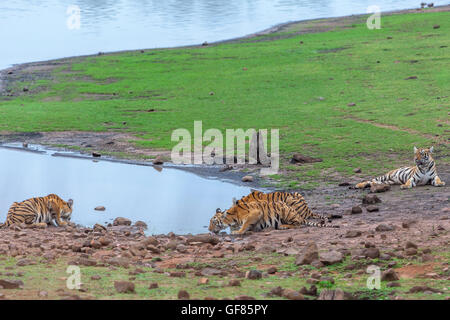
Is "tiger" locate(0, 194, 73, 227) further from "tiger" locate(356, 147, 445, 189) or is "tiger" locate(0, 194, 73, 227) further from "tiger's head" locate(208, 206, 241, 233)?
"tiger" locate(356, 147, 445, 189)

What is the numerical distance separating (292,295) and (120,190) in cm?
988

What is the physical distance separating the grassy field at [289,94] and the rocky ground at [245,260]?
569cm

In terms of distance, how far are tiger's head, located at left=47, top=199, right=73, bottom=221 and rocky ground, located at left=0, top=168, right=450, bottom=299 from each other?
0.51 metres

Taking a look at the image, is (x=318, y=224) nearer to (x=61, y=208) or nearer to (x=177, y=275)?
(x=177, y=275)

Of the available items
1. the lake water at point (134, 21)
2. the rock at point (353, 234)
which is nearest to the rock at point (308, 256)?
the rock at point (353, 234)

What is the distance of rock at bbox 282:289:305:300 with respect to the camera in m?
7.23

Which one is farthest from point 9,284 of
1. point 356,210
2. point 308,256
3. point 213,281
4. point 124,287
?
point 356,210

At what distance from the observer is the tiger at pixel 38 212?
12.7m

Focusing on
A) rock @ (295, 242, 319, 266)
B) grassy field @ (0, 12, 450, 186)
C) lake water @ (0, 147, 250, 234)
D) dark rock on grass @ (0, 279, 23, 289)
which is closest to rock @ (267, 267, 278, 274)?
rock @ (295, 242, 319, 266)

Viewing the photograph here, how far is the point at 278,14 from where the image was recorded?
65312 millimetres

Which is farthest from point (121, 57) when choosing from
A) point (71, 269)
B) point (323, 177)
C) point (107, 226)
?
point (71, 269)

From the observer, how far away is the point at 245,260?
9789 mm
